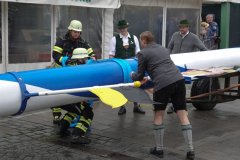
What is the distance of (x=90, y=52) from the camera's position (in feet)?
24.1

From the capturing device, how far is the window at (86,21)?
1217 cm

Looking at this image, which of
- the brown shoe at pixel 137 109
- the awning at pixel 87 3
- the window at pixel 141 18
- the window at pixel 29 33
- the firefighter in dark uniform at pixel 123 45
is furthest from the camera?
the window at pixel 141 18

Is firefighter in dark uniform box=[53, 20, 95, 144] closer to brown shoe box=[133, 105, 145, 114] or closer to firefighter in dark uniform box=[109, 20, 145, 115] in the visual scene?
firefighter in dark uniform box=[109, 20, 145, 115]

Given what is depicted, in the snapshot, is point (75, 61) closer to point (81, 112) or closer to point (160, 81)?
point (81, 112)

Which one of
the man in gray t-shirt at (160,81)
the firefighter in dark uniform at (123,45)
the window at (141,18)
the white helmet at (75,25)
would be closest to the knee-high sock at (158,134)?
the man in gray t-shirt at (160,81)

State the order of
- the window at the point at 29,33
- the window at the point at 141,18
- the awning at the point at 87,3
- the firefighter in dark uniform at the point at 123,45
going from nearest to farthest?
the firefighter in dark uniform at the point at 123,45
the awning at the point at 87,3
the window at the point at 29,33
the window at the point at 141,18

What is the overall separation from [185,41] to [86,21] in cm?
419

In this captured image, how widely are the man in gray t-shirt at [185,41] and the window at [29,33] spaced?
3829 millimetres

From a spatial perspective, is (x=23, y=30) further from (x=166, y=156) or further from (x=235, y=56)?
(x=166, y=156)

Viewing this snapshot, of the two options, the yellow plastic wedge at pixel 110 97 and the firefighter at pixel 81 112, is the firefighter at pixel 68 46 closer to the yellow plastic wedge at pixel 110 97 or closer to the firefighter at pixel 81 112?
the firefighter at pixel 81 112

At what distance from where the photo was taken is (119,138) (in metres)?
7.21

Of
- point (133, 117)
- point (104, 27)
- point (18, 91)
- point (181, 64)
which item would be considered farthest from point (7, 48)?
point (18, 91)

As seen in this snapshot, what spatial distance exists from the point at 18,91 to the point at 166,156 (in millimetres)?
2159

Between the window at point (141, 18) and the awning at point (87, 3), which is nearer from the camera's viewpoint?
the awning at point (87, 3)
